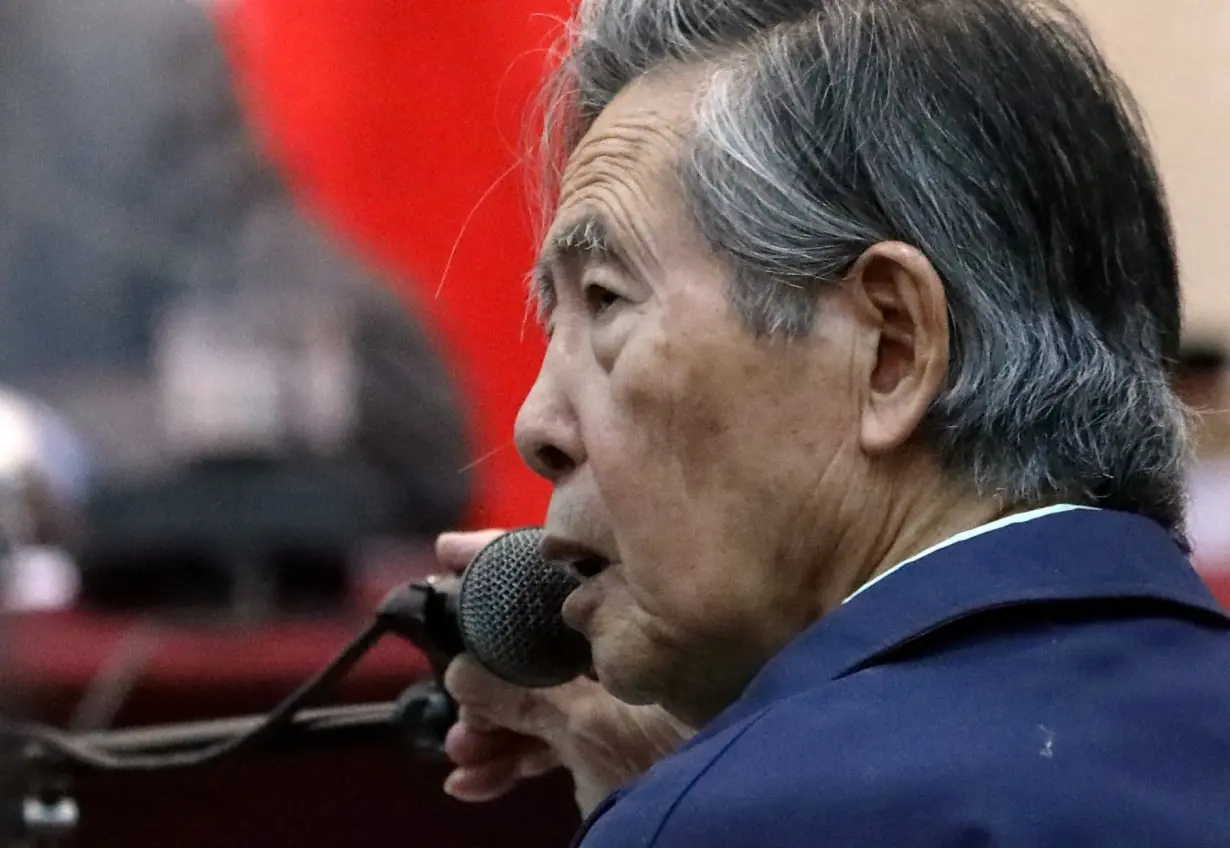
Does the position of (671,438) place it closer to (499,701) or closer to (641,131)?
(641,131)

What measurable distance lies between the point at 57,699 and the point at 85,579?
30 centimetres

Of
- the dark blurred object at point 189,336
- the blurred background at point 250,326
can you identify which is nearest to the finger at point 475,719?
the blurred background at point 250,326

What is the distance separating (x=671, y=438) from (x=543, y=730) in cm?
39

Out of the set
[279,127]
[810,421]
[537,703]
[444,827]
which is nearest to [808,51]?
[810,421]

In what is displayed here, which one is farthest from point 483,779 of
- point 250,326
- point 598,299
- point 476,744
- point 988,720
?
point 250,326

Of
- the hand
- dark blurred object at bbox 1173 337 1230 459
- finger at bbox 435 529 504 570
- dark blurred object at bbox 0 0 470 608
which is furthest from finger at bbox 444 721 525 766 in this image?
dark blurred object at bbox 1173 337 1230 459

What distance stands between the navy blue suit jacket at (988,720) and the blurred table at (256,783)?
0.67 meters

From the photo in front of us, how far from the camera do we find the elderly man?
57 cm

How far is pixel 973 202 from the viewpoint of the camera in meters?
0.65

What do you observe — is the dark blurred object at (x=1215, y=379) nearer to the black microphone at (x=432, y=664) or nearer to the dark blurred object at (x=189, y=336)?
the dark blurred object at (x=189, y=336)

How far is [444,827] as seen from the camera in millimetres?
1424

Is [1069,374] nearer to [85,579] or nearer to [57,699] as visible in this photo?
[57,699]

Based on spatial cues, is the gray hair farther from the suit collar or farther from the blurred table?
the blurred table

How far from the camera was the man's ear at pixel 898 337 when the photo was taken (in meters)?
0.64
